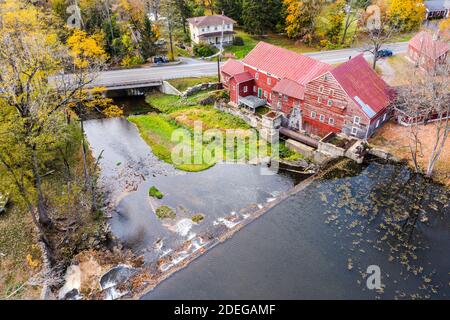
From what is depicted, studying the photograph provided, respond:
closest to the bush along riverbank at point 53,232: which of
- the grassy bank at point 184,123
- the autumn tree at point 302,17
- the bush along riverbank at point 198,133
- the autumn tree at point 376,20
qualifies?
the grassy bank at point 184,123

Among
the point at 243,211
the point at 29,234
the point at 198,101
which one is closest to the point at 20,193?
the point at 29,234

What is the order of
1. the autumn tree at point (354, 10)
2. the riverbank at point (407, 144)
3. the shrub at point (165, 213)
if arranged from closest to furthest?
the shrub at point (165, 213), the riverbank at point (407, 144), the autumn tree at point (354, 10)

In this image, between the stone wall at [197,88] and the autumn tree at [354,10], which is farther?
the autumn tree at [354,10]

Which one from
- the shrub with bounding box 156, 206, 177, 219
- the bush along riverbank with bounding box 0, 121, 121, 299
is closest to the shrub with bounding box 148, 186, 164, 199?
the shrub with bounding box 156, 206, 177, 219

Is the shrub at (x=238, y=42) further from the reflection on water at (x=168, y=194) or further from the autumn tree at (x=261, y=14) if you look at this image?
the reflection on water at (x=168, y=194)
